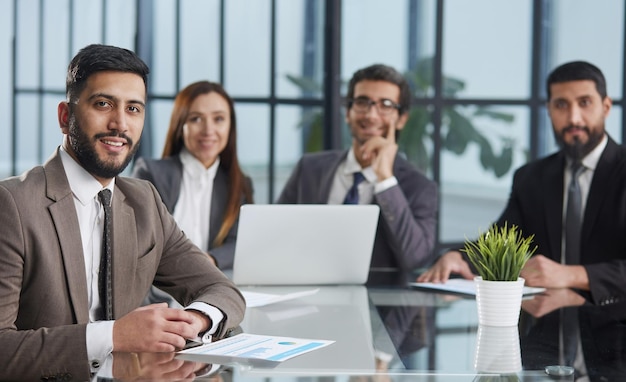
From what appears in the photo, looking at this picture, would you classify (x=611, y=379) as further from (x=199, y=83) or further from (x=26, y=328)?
(x=199, y=83)

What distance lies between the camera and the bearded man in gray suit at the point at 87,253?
1868 millimetres

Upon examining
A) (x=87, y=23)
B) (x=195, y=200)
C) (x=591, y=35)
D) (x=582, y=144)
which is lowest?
(x=195, y=200)

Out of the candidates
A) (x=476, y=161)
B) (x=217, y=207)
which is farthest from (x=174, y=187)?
(x=476, y=161)

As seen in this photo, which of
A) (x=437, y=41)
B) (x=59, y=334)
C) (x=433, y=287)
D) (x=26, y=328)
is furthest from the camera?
(x=437, y=41)

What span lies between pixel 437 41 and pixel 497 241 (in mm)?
3580

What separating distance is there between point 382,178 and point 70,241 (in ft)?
6.37

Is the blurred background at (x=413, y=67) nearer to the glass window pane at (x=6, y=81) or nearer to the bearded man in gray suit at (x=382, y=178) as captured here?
the bearded man in gray suit at (x=382, y=178)

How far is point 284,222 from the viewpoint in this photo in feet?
9.31

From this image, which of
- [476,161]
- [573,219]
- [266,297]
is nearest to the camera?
[266,297]

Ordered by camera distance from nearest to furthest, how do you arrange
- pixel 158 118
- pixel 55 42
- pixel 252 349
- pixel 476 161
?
1. pixel 252 349
2. pixel 476 161
3. pixel 158 118
4. pixel 55 42

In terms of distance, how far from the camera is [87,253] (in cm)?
222

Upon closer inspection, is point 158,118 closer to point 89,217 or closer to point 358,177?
point 358,177

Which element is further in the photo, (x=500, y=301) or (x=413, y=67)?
(x=413, y=67)

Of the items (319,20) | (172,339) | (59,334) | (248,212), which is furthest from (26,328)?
(319,20)
